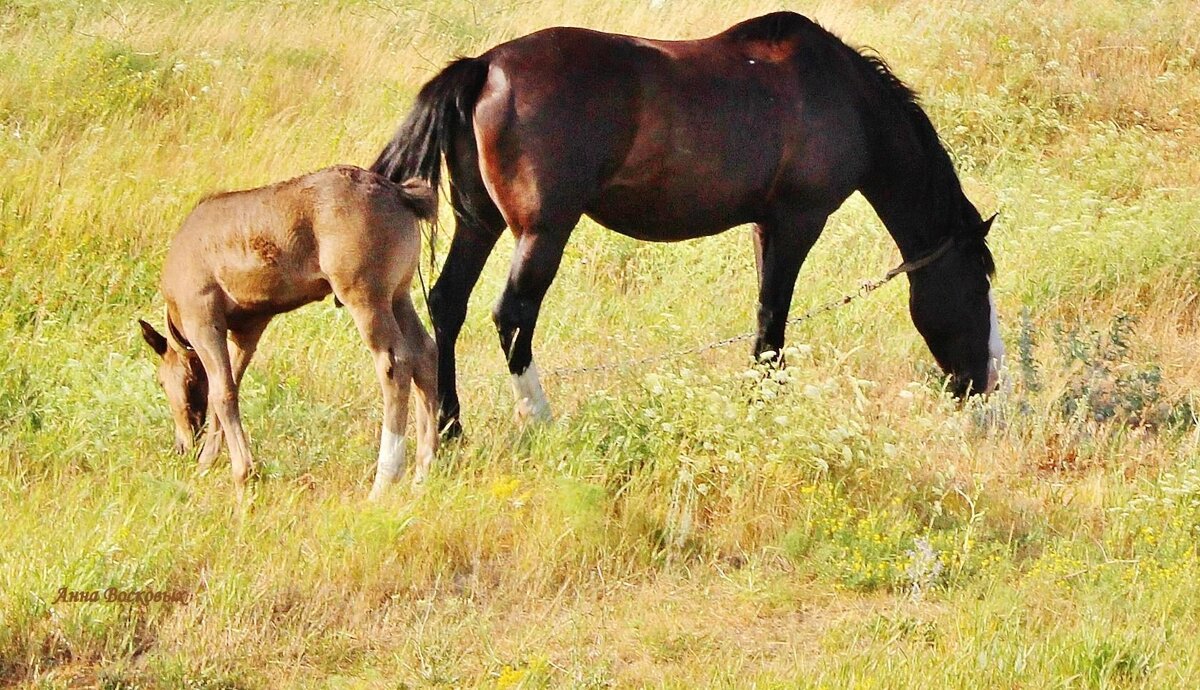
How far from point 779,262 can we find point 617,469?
1.60 meters

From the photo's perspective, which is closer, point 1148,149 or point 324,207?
point 324,207

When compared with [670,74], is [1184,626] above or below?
below

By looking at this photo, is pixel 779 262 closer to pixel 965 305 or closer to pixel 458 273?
pixel 965 305

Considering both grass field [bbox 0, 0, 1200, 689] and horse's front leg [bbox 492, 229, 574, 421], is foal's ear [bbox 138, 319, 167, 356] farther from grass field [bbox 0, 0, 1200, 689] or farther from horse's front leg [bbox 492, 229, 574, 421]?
horse's front leg [bbox 492, 229, 574, 421]

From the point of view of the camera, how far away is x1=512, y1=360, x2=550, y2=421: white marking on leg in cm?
616

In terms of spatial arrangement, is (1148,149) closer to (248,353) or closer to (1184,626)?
(1184,626)

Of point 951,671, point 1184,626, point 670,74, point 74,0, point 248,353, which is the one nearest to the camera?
point 951,671

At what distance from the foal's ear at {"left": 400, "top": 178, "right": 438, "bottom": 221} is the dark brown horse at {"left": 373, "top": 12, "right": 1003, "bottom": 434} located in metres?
0.45

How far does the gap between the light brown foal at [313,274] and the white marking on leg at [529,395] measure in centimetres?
60

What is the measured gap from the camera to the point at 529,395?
20.3ft

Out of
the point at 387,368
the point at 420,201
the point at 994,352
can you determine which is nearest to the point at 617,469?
the point at 387,368

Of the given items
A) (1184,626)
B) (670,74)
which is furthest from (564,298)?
(1184,626)

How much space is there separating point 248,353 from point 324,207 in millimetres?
909

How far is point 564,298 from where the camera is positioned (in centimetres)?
826
